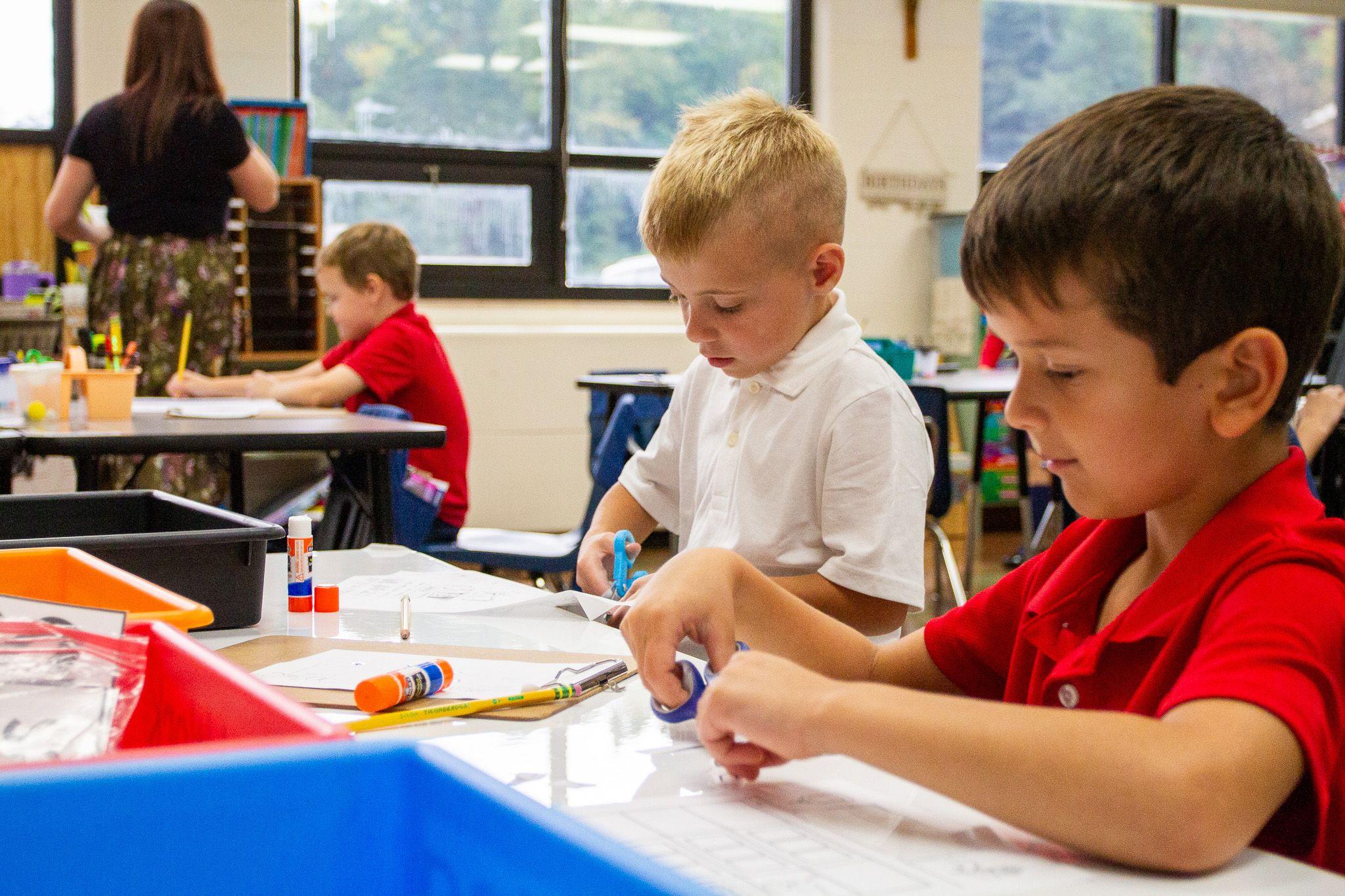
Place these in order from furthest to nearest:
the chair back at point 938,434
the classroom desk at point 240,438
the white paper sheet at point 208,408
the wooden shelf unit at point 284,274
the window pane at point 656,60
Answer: the window pane at point 656,60
the wooden shelf unit at point 284,274
the chair back at point 938,434
the white paper sheet at point 208,408
the classroom desk at point 240,438

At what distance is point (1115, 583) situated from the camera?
852mm

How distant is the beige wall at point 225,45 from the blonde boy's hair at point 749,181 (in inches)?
149

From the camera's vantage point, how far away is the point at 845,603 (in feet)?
4.43

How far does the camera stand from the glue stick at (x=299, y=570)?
3.82 ft

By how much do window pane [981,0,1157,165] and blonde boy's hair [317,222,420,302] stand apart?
3469 mm

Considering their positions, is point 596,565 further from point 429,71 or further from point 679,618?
point 429,71

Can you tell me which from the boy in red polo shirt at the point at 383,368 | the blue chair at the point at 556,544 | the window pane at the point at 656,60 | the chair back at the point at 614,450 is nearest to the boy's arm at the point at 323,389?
the boy in red polo shirt at the point at 383,368

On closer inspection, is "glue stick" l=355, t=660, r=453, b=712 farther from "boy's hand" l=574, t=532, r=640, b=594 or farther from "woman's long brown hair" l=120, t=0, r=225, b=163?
"woman's long brown hair" l=120, t=0, r=225, b=163

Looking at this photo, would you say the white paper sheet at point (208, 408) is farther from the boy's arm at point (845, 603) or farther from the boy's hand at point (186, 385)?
the boy's arm at point (845, 603)

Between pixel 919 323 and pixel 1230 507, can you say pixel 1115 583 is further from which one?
pixel 919 323

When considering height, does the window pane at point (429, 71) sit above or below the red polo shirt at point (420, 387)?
above

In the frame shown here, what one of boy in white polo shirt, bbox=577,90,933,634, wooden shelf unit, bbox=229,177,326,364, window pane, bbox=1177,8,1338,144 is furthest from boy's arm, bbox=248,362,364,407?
window pane, bbox=1177,8,1338,144

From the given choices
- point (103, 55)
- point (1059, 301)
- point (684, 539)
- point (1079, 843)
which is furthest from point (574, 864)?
point (103, 55)

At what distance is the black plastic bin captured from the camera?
1033 millimetres
